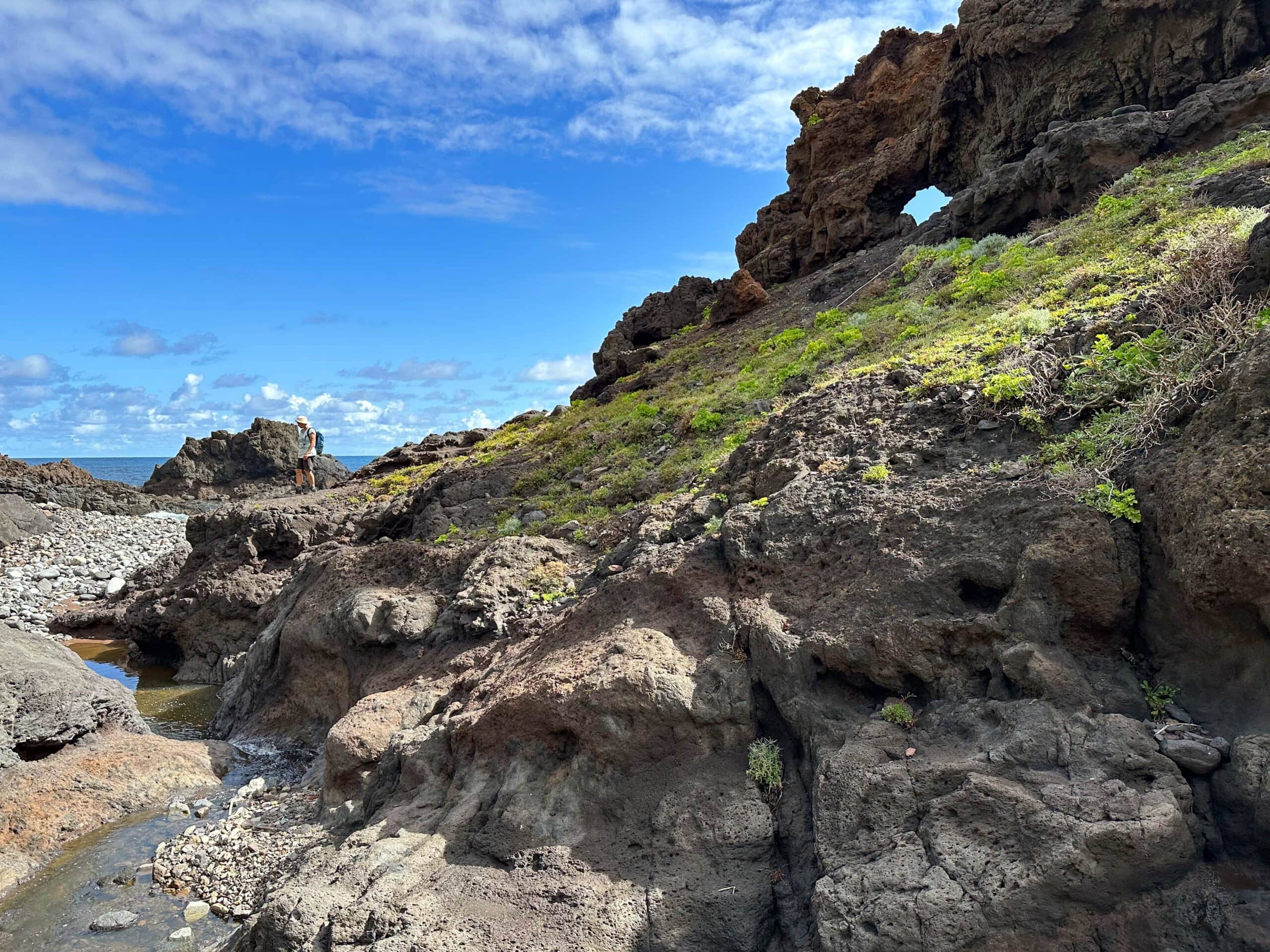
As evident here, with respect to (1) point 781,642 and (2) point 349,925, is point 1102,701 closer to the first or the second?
(1) point 781,642

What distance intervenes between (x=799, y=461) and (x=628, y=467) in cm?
748

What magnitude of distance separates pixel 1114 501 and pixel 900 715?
230 cm

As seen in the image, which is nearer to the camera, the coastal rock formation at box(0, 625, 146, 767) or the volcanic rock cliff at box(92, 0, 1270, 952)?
the volcanic rock cliff at box(92, 0, 1270, 952)

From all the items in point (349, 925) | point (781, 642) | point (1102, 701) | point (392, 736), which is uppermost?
point (781, 642)

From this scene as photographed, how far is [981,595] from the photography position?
6297 millimetres

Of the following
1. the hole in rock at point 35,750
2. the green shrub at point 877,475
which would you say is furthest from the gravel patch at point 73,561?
the green shrub at point 877,475

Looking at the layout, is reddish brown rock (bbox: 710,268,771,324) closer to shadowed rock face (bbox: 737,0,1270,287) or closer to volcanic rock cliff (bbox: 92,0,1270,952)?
shadowed rock face (bbox: 737,0,1270,287)

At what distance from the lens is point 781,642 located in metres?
6.54

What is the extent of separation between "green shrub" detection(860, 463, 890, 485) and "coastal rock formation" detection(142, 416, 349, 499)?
42.6 m

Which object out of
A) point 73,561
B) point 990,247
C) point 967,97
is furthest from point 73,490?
point 967,97

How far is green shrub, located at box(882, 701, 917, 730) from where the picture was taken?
582 centimetres

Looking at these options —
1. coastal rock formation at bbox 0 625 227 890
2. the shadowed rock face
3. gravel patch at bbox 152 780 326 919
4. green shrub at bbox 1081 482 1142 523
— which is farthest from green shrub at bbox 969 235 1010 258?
coastal rock formation at bbox 0 625 227 890

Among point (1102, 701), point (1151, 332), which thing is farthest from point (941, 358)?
point (1102, 701)

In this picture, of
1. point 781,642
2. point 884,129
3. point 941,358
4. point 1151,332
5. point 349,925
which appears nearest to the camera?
point 349,925
